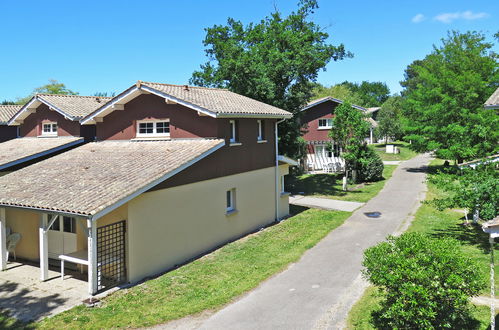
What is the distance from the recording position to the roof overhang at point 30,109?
2103 centimetres

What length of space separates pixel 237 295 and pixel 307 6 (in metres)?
22.7

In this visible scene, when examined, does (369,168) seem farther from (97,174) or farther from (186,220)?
(97,174)

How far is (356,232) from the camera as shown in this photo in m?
17.8

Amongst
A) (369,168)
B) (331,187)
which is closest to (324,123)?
(369,168)

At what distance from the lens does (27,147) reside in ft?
65.2

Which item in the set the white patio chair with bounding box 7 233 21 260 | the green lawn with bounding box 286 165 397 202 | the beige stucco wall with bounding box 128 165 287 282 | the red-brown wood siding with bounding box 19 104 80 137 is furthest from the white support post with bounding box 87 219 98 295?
the green lawn with bounding box 286 165 397 202

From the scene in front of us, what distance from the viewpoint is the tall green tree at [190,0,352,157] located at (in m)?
25.6

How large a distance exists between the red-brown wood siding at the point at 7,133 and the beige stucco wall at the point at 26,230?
1127 cm

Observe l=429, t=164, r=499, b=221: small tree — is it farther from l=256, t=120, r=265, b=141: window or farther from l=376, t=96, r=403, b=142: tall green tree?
l=376, t=96, r=403, b=142: tall green tree

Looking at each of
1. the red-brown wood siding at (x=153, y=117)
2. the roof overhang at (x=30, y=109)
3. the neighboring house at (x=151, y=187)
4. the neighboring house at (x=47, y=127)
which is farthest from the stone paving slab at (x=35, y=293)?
the roof overhang at (x=30, y=109)

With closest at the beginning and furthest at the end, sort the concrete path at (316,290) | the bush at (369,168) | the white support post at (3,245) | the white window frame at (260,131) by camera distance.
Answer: the concrete path at (316,290), the white support post at (3,245), the white window frame at (260,131), the bush at (369,168)

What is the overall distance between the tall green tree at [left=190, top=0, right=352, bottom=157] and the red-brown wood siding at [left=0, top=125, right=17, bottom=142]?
40.8 ft

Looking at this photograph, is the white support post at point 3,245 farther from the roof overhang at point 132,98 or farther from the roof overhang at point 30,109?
the roof overhang at point 30,109

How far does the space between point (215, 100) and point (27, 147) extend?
984 centimetres
